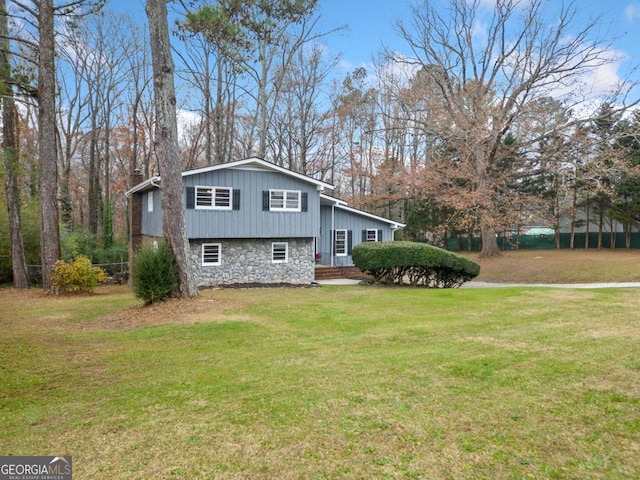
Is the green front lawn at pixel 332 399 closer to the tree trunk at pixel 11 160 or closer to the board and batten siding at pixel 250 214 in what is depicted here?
the board and batten siding at pixel 250 214

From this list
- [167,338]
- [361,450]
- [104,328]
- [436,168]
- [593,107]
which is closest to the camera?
[361,450]

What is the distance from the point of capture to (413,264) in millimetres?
16328

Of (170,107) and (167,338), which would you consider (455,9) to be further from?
(167,338)

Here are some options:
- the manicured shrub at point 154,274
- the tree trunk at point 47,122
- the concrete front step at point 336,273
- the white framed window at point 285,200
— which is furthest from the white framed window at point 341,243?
the tree trunk at point 47,122

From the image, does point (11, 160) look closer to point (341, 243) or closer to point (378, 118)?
point (341, 243)

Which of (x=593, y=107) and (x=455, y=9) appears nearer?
(x=593, y=107)

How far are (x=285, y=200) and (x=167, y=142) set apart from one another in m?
7.67

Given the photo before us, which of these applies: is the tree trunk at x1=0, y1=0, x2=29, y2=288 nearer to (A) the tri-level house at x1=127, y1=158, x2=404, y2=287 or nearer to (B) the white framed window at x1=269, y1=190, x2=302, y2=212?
(A) the tri-level house at x1=127, y1=158, x2=404, y2=287

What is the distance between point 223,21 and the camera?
9680 millimetres

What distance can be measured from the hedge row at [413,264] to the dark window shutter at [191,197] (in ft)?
22.2

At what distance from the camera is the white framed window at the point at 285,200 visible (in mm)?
17141

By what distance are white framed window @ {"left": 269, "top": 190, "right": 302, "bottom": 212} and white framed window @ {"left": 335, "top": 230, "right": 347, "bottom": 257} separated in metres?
4.60

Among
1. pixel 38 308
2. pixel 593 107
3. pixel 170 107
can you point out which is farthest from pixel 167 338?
pixel 593 107

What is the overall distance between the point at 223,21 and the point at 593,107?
21.8 m
